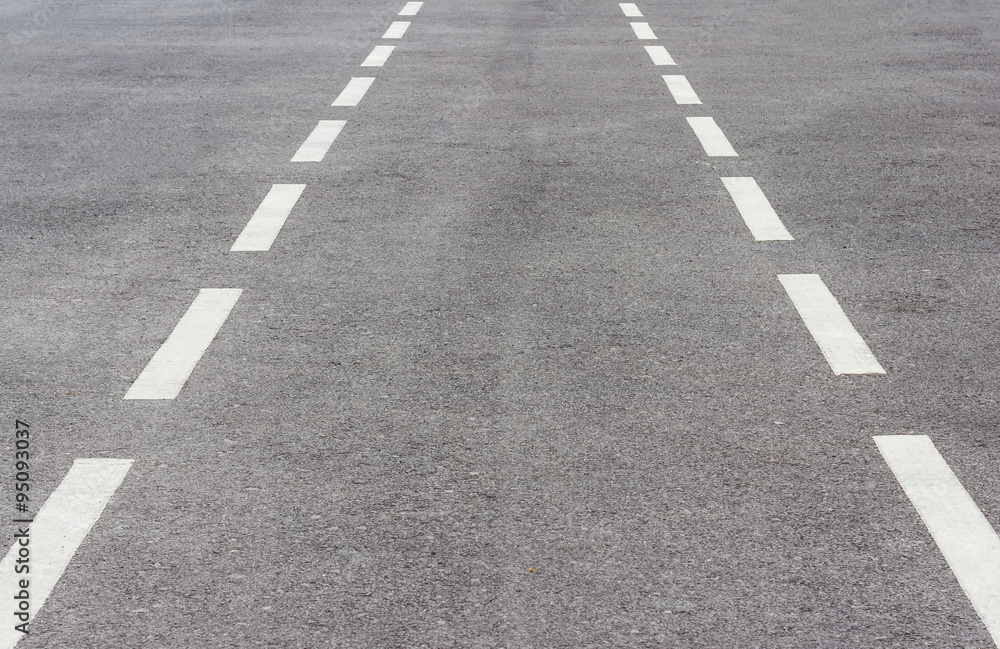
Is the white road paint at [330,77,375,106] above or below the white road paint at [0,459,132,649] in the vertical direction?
below

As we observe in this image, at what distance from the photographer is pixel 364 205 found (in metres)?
7.17

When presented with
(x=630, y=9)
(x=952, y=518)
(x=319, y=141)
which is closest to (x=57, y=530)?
(x=952, y=518)

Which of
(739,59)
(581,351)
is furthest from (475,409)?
(739,59)

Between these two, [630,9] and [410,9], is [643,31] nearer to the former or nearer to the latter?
[630,9]

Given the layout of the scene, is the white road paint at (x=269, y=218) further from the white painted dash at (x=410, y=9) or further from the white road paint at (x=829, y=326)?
the white painted dash at (x=410, y=9)

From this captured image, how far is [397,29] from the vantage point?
13.7m

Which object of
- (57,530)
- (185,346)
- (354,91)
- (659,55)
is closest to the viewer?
(57,530)

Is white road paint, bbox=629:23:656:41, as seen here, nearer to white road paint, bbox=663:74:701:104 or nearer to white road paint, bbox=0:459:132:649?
white road paint, bbox=663:74:701:104

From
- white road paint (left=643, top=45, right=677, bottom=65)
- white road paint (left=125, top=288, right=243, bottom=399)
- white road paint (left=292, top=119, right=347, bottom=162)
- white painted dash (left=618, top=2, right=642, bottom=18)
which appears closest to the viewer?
white road paint (left=125, top=288, right=243, bottom=399)

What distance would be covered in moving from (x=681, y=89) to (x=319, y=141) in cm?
345

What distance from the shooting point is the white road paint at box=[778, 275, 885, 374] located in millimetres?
4930

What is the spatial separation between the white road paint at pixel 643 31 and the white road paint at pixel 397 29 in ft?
8.69

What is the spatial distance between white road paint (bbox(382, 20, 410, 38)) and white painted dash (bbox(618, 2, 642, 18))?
2788 mm

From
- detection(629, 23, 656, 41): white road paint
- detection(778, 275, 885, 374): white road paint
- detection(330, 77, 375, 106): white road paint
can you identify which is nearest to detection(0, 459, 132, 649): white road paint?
detection(778, 275, 885, 374): white road paint
